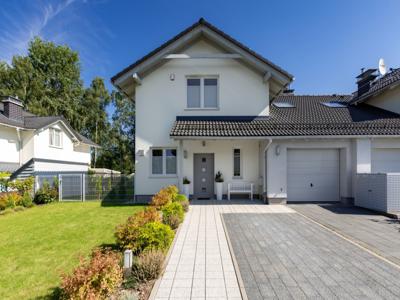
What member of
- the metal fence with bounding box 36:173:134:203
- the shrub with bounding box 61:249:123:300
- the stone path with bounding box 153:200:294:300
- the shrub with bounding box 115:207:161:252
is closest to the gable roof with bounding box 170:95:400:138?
the stone path with bounding box 153:200:294:300

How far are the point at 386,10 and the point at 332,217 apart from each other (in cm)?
937

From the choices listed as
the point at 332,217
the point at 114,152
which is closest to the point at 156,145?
the point at 332,217

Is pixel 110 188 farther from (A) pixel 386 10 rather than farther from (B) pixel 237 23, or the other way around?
(A) pixel 386 10

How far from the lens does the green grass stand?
448 cm

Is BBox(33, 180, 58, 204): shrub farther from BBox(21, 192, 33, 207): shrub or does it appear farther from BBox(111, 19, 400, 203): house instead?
BBox(111, 19, 400, 203): house

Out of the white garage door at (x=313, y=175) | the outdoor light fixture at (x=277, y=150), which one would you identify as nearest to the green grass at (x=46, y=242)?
the outdoor light fixture at (x=277, y=150)

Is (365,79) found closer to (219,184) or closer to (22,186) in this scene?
(219,184)

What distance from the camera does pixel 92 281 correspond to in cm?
323

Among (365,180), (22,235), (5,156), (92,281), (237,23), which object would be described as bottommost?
(22,235)

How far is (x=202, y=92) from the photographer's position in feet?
43.3

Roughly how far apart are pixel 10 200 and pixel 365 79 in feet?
76.2

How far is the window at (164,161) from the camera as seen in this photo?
13000 millimetres

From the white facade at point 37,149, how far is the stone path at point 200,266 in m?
15.5

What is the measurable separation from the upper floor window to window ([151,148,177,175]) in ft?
9.44
